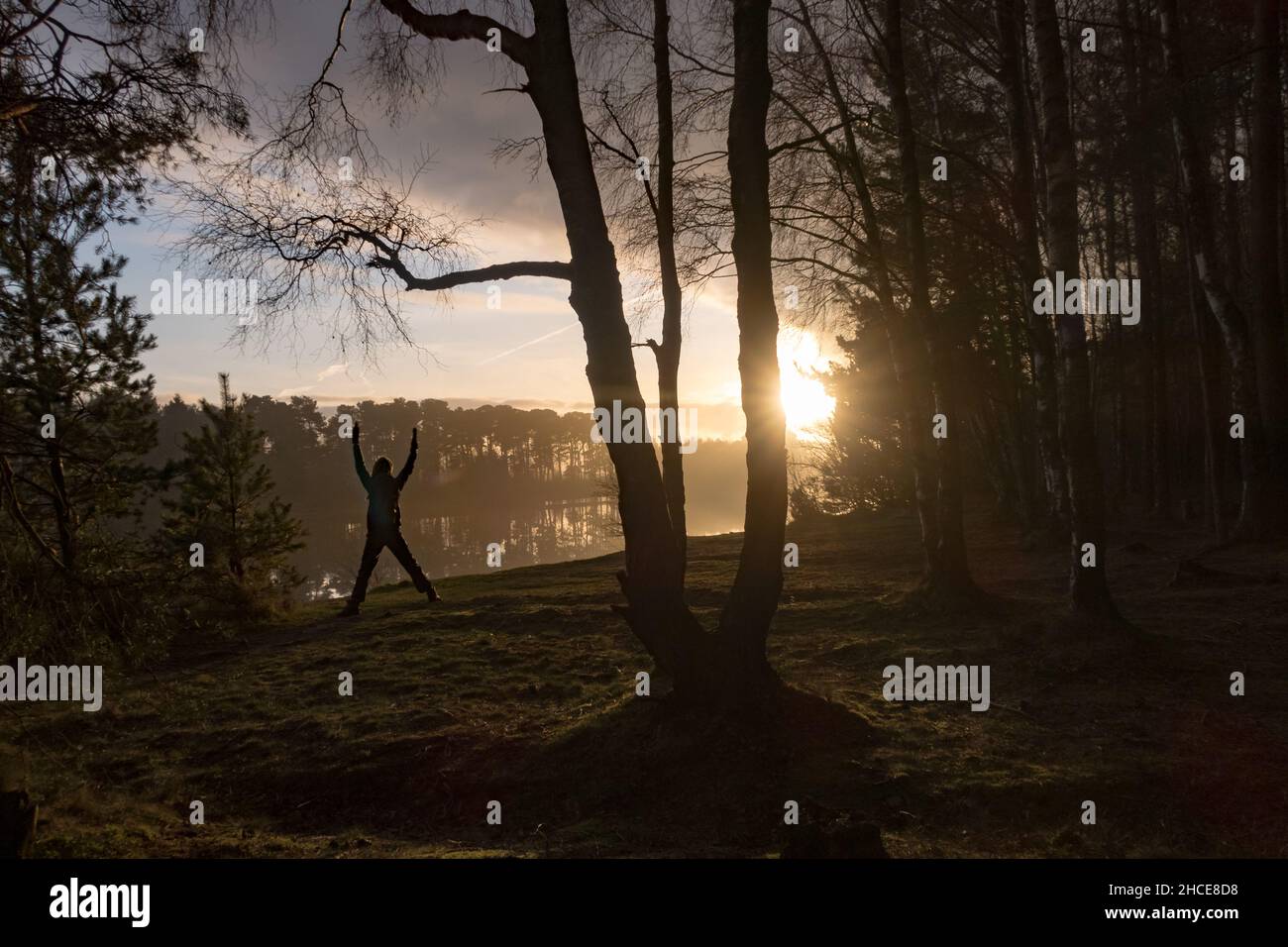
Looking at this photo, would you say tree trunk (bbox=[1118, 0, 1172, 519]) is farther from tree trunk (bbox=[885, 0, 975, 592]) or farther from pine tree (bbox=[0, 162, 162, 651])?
pine tree (bbox=[0, 162, 162, 651])

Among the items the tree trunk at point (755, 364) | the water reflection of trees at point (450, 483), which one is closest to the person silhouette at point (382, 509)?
the tree trunk at point (755, 364)

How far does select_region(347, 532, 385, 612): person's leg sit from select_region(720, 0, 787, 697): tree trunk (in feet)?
22.3

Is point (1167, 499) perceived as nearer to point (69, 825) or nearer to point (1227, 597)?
point (1227, 597)

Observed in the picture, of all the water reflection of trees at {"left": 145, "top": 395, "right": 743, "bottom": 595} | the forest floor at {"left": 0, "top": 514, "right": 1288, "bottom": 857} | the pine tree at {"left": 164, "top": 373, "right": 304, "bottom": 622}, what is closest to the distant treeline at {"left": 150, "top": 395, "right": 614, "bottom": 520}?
the water reflection of trees at {"left": 145, "top": 395, "right": 743, "bottom": 595}

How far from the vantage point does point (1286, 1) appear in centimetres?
1276

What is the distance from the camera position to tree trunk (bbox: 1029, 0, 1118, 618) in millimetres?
7805

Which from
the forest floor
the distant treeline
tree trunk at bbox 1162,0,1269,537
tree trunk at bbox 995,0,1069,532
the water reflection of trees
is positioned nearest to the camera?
the forest floor

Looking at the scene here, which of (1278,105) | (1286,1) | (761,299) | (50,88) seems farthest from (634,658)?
(1286,1)

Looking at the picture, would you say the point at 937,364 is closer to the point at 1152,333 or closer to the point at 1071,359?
the point at 1071,359

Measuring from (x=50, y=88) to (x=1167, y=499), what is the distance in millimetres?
23251

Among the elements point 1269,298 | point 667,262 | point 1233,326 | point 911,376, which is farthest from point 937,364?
point 1269,298

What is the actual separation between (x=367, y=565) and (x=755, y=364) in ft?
26.9

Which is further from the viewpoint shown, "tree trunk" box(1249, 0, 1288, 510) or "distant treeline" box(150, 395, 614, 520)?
"distant treeline" box(150, 395, 614, 520)

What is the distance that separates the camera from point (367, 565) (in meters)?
12.1
